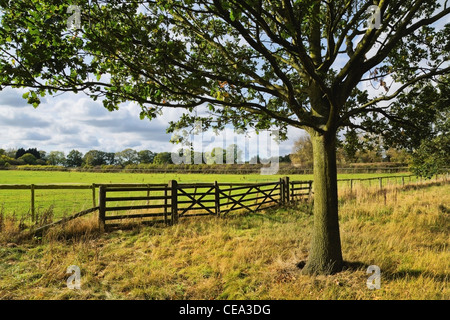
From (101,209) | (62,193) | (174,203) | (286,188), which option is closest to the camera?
(101,209)

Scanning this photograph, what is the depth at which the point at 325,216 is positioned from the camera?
505 cm

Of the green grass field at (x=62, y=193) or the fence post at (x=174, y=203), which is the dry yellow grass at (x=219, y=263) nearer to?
the fence post at (x=174, y=203)

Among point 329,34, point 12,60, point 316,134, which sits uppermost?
point 329,34

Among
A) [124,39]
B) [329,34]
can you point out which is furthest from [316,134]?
[124,39]

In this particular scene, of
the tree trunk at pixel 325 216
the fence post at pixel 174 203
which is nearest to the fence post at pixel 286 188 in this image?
the fence post at pixel 174 203

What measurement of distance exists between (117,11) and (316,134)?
4.51m

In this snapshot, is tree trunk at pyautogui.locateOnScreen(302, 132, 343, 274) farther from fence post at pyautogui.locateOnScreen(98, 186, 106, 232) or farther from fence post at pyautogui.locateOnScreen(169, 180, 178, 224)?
fence post at pyautogui.locateOnScreen(98, 186, 106, 232)

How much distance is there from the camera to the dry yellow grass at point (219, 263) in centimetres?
436

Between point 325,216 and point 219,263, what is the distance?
2572mm

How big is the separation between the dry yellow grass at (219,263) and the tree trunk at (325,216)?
317mm

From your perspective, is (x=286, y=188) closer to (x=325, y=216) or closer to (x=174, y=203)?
(x=174, y=203)

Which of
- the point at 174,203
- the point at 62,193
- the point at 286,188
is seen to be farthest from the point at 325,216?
the point at 62,193

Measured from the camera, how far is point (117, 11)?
4.25 m

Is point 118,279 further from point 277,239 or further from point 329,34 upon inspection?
point 329,34
